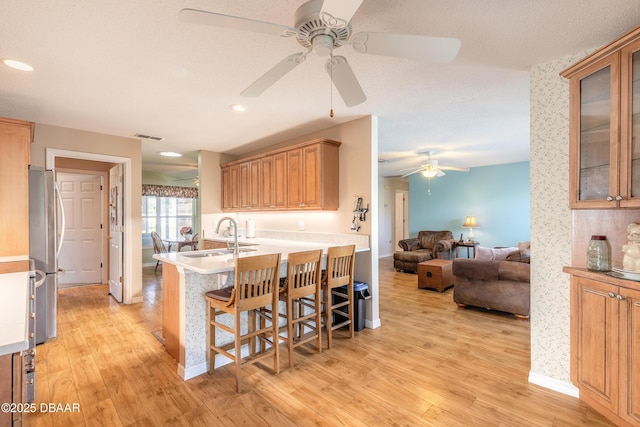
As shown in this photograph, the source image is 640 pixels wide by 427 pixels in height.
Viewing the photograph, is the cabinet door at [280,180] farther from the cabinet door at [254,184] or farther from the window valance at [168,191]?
the window valance at [168,191]

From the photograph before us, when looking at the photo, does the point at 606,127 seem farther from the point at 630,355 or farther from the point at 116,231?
the point at 116,231

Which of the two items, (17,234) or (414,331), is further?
(414,331)

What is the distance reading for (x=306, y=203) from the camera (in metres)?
3.93

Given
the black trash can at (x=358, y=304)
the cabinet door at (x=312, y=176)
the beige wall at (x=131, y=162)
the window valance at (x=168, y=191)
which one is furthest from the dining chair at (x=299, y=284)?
the window valance at (x=168, y=191)

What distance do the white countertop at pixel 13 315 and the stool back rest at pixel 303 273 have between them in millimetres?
1606

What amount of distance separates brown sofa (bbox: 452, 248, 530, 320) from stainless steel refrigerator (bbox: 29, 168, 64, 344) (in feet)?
15.5

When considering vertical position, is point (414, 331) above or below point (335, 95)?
below

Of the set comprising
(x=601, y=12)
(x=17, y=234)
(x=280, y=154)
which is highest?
(x=601, y=12)

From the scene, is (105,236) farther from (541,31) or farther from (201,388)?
(541,31)

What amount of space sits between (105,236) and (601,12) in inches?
273

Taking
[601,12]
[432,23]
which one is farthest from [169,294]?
[601,12]

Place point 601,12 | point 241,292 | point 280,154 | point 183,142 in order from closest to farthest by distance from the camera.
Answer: point 601,12
point 241,292
point 280,154
point 183,142

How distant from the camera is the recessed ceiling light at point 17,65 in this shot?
222 cm

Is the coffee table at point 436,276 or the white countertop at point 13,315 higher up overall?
the white countertop at point 13,315
